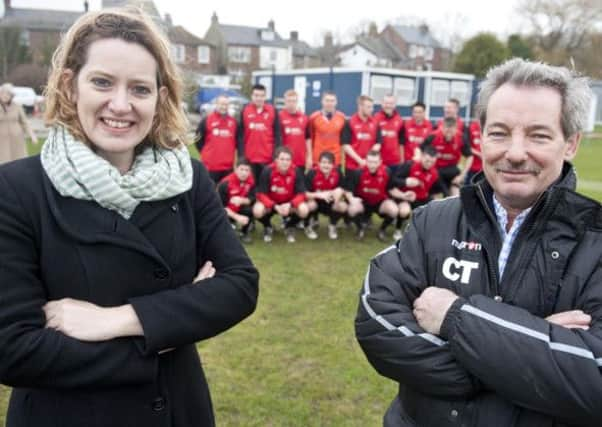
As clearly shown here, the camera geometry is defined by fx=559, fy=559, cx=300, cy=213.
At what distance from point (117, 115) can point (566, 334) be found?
4.90 ft

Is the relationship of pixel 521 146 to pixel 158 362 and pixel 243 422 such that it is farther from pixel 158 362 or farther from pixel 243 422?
pixel 243 422

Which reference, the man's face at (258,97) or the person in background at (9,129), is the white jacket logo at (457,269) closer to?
the man's face at (258,97)

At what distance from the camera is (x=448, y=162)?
966 cm

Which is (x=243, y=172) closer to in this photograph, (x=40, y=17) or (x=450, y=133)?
(x=450, y=133)

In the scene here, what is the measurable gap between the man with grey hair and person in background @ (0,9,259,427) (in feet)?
2.03

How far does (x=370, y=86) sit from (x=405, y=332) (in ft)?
91.2

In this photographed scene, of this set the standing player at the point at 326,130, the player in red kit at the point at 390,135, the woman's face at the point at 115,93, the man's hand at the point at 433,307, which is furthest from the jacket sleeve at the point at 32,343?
the player in red kit at the point at 390,135

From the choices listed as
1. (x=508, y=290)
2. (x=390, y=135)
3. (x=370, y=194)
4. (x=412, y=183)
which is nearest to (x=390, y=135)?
(x=390, y=135)

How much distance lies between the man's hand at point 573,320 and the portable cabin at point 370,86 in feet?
88.7

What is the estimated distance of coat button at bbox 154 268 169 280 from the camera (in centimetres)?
178

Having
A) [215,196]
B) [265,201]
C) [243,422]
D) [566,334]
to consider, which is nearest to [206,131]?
[265,201]

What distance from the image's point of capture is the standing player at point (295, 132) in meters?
9.45

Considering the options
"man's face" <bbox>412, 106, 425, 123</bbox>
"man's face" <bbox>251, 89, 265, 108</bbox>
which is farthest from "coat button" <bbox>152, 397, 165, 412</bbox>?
"man's face" <bbox>412, 106, 425, 123</bbox>

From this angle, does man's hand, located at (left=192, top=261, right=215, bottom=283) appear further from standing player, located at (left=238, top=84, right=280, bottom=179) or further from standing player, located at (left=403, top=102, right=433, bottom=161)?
standing player, located at (left=403, top=102, right=433, bottom=161)
